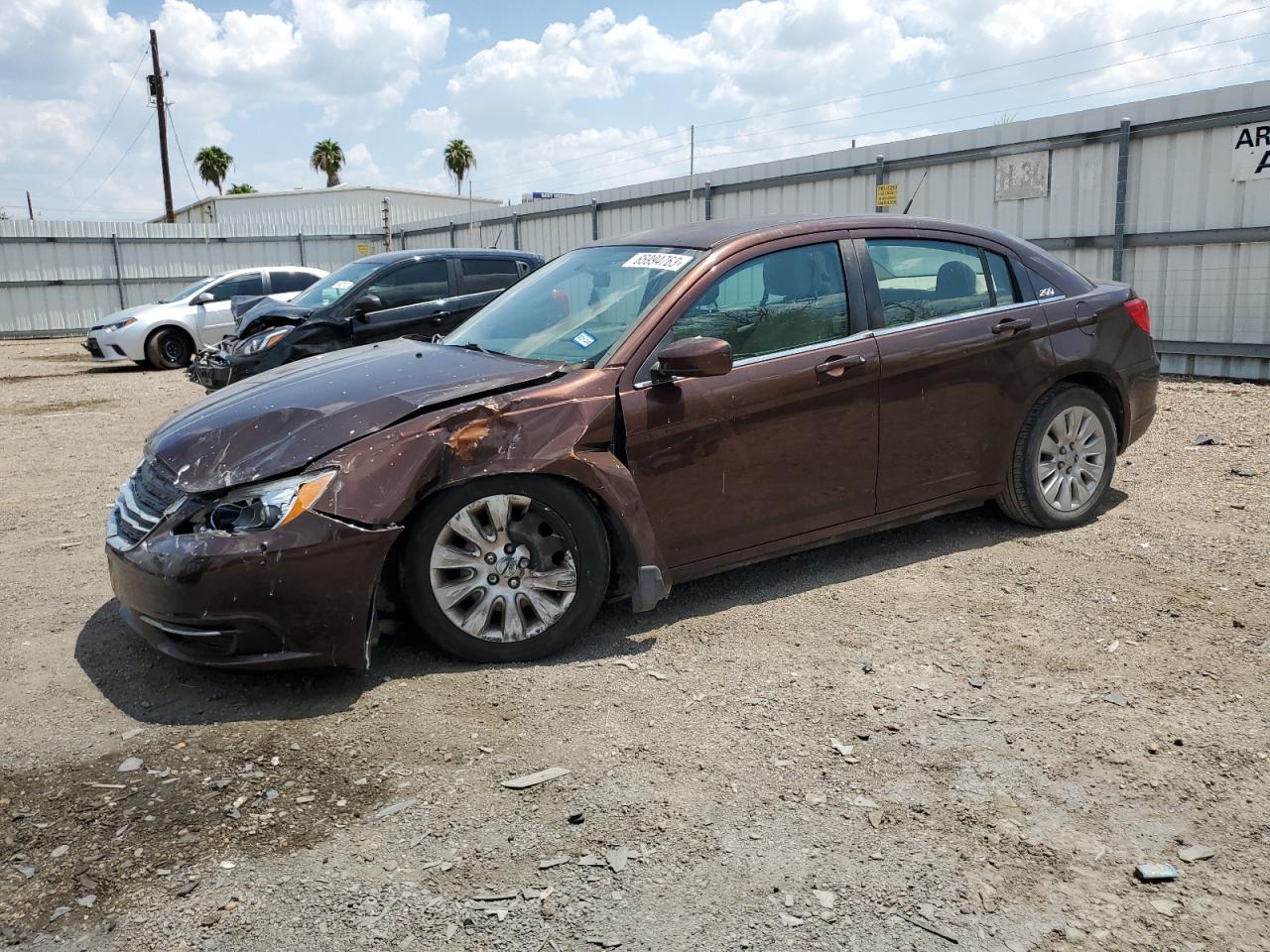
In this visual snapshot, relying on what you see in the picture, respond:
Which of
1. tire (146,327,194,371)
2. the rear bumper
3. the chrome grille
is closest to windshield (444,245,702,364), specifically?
the chrome grille

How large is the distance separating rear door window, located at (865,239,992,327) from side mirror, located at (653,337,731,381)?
1.11 m

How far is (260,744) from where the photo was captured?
342 cm

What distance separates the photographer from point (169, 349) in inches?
650

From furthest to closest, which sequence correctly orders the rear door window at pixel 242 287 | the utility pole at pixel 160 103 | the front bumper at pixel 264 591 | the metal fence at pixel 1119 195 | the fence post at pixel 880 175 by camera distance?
1. the utility pole at pixel 160 103
2. the rear door window at pixel 242 287
3. the fence post at pixel 880 175
4. the metal fence at pixel 1119 195
5. the front bumper at pixel 264 591

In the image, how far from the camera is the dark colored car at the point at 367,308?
33.4 ft

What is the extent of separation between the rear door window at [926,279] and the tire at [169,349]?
1423cm

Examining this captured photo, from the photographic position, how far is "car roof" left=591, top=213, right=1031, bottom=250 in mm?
4719

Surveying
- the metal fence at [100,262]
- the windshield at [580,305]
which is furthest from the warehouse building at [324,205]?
the windshield at [580,305]

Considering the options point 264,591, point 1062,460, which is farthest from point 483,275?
point 264,591

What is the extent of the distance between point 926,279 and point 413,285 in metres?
6.91

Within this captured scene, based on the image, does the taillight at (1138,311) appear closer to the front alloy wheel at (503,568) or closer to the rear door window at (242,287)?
the front alloy wheel at (503,568)

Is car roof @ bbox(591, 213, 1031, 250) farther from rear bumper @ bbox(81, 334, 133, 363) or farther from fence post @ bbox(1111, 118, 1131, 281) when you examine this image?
rear bumper @ bbox(81, 334, 133, 363)

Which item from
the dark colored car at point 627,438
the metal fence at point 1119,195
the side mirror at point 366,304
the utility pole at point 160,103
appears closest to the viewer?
the dark colored car at point 627,438

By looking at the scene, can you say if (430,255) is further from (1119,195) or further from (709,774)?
(709,774)
